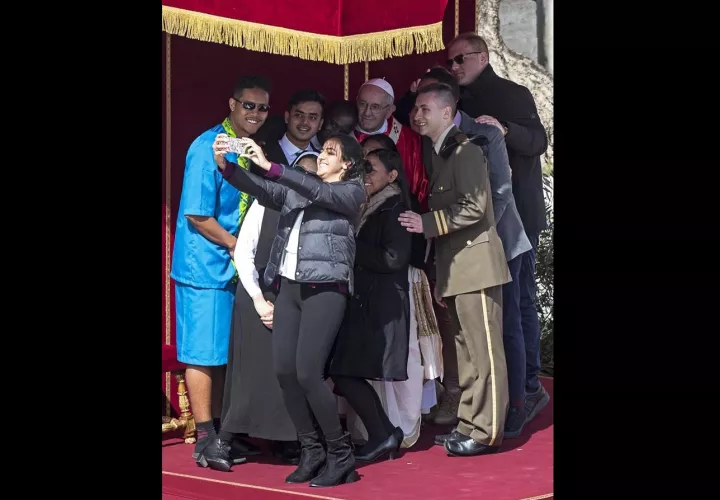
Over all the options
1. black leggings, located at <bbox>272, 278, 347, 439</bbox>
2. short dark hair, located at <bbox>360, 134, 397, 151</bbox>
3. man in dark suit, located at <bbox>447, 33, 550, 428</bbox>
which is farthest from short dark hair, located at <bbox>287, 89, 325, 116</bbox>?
black leggings, located at <bbox>272, 278, 347, 439</bbox>

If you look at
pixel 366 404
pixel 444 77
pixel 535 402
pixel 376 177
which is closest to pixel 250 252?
pixel 376 177

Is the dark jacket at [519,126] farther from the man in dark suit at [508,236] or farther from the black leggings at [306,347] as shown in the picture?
the black leggings at [306,347]

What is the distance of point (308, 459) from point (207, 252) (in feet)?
4.06

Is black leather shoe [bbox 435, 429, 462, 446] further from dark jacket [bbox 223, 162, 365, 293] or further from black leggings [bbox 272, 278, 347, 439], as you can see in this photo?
dark jacket [bbox 223, 162, 365, 293]

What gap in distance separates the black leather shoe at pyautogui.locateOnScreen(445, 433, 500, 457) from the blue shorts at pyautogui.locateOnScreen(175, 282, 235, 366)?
4.15 ft

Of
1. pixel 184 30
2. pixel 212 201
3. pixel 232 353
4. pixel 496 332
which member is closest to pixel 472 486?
pixel 496 332

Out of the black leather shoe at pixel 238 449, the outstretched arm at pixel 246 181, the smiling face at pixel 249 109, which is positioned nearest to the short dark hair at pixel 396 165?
the smiling face at pixel 249 109

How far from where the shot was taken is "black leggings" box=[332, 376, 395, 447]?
7273 millimetres

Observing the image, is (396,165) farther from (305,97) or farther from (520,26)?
(520,26)

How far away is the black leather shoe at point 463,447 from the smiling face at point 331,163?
5.25ft

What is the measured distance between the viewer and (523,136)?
8.00 m

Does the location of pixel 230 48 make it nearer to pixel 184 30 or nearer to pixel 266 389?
pixel 184 30

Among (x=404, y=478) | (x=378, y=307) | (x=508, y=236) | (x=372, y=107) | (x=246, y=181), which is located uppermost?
(x=372, y=107)

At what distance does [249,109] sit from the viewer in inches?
289
